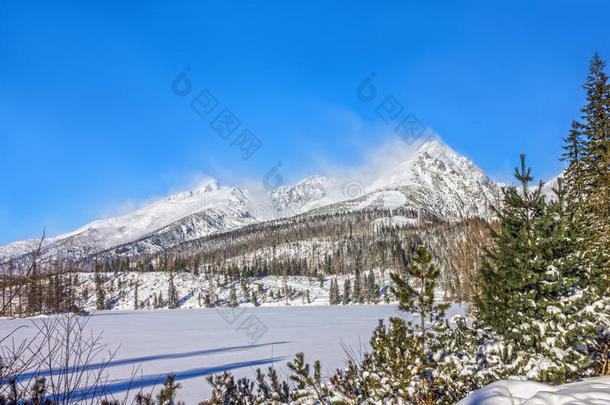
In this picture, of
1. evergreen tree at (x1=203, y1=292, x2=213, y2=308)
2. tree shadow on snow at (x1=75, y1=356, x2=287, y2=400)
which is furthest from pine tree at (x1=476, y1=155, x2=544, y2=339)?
evergreen tree at (x1=203, y1=292, x2=213, y2=308)

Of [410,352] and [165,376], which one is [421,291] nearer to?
[410,352]

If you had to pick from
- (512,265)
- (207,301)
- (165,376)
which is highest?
(512,265)

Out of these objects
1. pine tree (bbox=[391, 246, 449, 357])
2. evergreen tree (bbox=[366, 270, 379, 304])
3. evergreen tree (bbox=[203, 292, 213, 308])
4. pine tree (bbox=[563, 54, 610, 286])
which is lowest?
evergreen tree (bbox=[203, 292, 213, 308])

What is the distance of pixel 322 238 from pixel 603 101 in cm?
15375

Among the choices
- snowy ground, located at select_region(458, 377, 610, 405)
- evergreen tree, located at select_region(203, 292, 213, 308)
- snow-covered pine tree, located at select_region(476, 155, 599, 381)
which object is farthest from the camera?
evergreen tree, located at select_region(203, 292, 213, 308)

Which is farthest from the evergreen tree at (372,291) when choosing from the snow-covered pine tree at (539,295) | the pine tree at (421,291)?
the pine tree at (421,291)

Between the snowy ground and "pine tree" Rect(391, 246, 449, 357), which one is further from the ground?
"pine tree" Rect(391, 246, 449, 357)

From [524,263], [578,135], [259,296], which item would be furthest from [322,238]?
[524,263]

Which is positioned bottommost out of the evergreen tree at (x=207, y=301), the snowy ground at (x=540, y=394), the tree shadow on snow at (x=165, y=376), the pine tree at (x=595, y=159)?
the evergreen tree at (x=207, y=301)

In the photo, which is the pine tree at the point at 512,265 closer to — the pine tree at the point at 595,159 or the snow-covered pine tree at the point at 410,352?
the snow-covered pine tree at the point at 410,352

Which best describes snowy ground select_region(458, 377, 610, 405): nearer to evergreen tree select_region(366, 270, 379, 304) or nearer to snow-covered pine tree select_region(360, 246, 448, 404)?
snow-covered pine tree select_region(360, 246, 448, 404)

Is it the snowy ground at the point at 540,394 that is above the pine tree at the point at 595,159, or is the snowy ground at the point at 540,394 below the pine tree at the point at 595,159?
below

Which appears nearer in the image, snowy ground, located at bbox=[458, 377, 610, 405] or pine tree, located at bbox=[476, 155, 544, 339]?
snowy ground, located at bbox=[458, 377, 610, 405]

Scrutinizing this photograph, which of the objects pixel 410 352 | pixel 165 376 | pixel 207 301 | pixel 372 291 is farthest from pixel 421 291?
pixel 207 301
